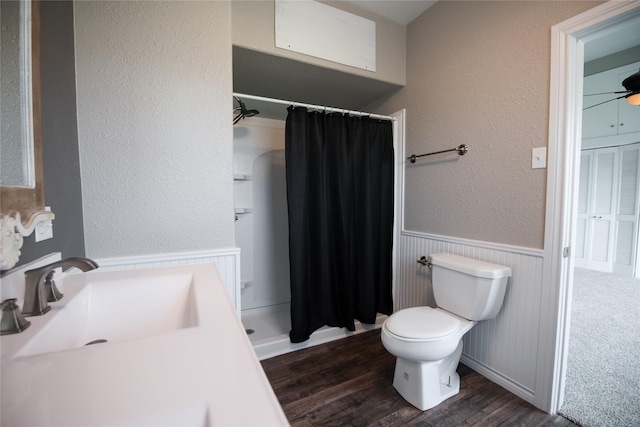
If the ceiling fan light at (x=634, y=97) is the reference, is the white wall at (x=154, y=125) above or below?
below

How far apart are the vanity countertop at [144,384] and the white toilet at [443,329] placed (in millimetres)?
1034

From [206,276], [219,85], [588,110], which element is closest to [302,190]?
[219,85]

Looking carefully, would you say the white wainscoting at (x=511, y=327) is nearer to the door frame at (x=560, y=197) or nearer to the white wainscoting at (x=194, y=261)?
the door frame at (x=560, y=197)

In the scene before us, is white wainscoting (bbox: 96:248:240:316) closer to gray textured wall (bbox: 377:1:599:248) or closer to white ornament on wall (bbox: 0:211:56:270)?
white ornament on wall (bbox: 0:211:56:270)

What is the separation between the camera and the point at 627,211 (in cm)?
334

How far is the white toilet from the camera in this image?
4.22ft

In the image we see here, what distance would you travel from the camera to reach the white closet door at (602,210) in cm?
346

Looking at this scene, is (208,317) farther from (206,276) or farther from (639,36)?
(639,36)

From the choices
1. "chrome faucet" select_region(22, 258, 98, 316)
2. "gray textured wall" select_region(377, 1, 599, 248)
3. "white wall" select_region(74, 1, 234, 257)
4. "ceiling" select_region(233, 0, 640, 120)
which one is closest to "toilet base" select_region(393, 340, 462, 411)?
"gray textured wall" select_region(377, 1, 599, 248)

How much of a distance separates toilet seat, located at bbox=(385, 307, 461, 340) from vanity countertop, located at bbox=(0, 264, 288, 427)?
1.02 m

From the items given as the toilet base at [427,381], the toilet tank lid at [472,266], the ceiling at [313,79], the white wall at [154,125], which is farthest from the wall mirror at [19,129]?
the toilet tank lid at [472,266]

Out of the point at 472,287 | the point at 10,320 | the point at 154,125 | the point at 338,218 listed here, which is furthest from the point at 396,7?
the point at 10,320

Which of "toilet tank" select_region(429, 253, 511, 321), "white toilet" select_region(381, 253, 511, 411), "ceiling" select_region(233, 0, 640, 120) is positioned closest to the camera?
"white toilet" select_region(381, 253, 511, 411)

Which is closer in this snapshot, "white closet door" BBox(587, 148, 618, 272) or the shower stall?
the shower stall
